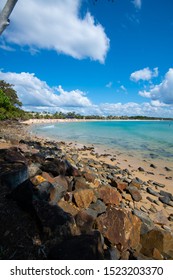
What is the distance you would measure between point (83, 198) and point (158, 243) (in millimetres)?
2502

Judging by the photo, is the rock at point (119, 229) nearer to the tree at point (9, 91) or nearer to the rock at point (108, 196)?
the rock at point (108, 196)

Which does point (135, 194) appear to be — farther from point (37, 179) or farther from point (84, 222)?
point (37, 179)

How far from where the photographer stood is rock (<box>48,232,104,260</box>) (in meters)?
3.06

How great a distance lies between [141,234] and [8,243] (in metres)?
3.53

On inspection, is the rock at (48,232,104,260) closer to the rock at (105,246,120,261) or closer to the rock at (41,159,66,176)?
the rock at (105,246,120,261)

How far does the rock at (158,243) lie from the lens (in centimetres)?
482

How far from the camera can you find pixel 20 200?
447 centimetres

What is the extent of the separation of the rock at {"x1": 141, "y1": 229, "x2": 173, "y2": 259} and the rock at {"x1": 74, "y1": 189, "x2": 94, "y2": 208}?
6.51 feet

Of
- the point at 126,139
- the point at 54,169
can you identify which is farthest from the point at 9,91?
the point at 54,169

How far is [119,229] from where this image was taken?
4.83 metres

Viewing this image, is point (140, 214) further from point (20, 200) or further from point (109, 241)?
point (20, 200)

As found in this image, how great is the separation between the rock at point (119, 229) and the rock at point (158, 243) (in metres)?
0.23

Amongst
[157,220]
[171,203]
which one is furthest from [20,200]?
[171,203]
